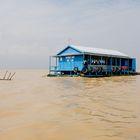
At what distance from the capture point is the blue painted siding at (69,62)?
2991 cm

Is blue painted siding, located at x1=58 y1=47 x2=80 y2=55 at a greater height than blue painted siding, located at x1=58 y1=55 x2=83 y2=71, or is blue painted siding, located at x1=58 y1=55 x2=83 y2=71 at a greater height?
blue painted siding, located at x1=58 y1=47 x2=80 y2=55

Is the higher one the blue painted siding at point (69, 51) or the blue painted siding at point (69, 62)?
the blue painted siding at point (69, 51)

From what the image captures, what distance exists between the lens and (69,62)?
31516mm

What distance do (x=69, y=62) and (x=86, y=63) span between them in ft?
8.47

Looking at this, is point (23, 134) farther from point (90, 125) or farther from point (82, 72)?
point (82, 72)

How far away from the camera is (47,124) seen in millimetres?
5844

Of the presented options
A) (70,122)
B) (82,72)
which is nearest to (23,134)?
(70,122)

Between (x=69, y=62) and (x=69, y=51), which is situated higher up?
(x=69, y=51)

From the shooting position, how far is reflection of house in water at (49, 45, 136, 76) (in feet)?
97.4

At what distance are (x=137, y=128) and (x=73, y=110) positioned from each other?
260 cm

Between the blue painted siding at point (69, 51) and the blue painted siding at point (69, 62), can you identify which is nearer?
the blue painted siding at point (69, 62)

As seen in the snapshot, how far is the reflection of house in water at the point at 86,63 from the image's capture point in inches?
1169

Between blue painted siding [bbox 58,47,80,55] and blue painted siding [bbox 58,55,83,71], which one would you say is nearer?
blue painted siding [bbox 58,55,83,71]

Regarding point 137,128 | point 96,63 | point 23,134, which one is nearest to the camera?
point 23,134
